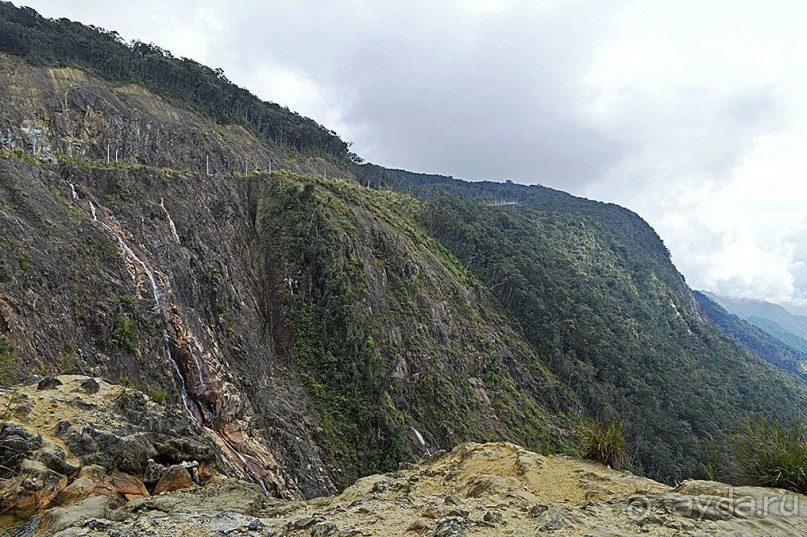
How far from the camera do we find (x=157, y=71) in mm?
58938

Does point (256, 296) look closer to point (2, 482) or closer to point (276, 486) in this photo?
point (276, 486)

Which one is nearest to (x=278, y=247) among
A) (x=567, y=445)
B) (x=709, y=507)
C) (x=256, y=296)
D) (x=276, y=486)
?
(x=256, y=296)

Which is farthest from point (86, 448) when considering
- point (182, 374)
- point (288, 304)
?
point (288, 304)

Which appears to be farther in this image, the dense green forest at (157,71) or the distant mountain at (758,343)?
the distant mountain at (758,343)

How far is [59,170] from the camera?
25.8m

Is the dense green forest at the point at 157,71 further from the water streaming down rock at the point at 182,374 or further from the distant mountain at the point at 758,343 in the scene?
the distant mountain at the point at 758,343

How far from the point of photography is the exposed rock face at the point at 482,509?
4.92 meters

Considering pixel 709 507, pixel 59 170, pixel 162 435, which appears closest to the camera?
pixel 709 507

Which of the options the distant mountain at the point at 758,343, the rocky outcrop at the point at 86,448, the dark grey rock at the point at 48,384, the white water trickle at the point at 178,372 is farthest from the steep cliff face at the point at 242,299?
the distant mountain at the point at 758,343

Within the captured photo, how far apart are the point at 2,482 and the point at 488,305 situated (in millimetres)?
49385

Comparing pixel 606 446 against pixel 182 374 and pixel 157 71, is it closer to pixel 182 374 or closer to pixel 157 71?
pixel 182 374

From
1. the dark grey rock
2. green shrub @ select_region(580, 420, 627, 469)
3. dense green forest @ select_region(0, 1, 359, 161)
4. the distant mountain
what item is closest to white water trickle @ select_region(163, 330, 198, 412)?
the dark grey rock

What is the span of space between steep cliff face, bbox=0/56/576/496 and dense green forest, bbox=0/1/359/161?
13.7 ft

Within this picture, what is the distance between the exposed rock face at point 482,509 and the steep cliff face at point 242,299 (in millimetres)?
8235
